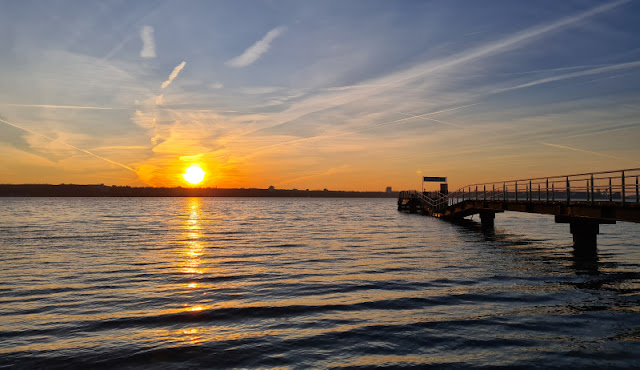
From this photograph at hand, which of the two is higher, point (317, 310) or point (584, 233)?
point (584, 233)

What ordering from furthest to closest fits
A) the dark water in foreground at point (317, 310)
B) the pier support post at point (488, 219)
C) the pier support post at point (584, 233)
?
the pier support post at point (488, 219) → the pier support post at point (584, 233) → the dark water in foreground at point (317, 310)

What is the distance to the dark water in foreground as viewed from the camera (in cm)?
838

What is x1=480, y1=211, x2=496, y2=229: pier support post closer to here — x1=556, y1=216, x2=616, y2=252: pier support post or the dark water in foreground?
x1=556, y1=216, x2=616, y2=252: pier support post

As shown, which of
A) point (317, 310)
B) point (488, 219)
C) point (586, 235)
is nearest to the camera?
point (317, 310)

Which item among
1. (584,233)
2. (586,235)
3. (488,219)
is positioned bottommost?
(488,219)

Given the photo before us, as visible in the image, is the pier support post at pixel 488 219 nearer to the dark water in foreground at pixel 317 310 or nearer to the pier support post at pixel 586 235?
Result: the pier support post at pixel 586 235

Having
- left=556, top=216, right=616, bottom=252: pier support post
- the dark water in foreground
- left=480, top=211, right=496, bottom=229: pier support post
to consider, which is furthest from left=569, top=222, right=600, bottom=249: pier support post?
left=480, top=211, right=496, bottom=229: pier support post

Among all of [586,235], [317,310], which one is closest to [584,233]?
[586,235]

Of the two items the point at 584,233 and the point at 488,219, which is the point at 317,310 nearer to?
the point at 584,233

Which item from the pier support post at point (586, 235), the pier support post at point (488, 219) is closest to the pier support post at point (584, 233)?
the pier support post at point (586, 235)

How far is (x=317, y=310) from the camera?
1149cm

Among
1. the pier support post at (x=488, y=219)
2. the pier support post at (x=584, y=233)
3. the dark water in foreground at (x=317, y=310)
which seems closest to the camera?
the dark water in foreground at (x=317, y=310)

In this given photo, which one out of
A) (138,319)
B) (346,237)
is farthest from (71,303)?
(346,237)

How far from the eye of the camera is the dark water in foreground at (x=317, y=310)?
8.38 meters
